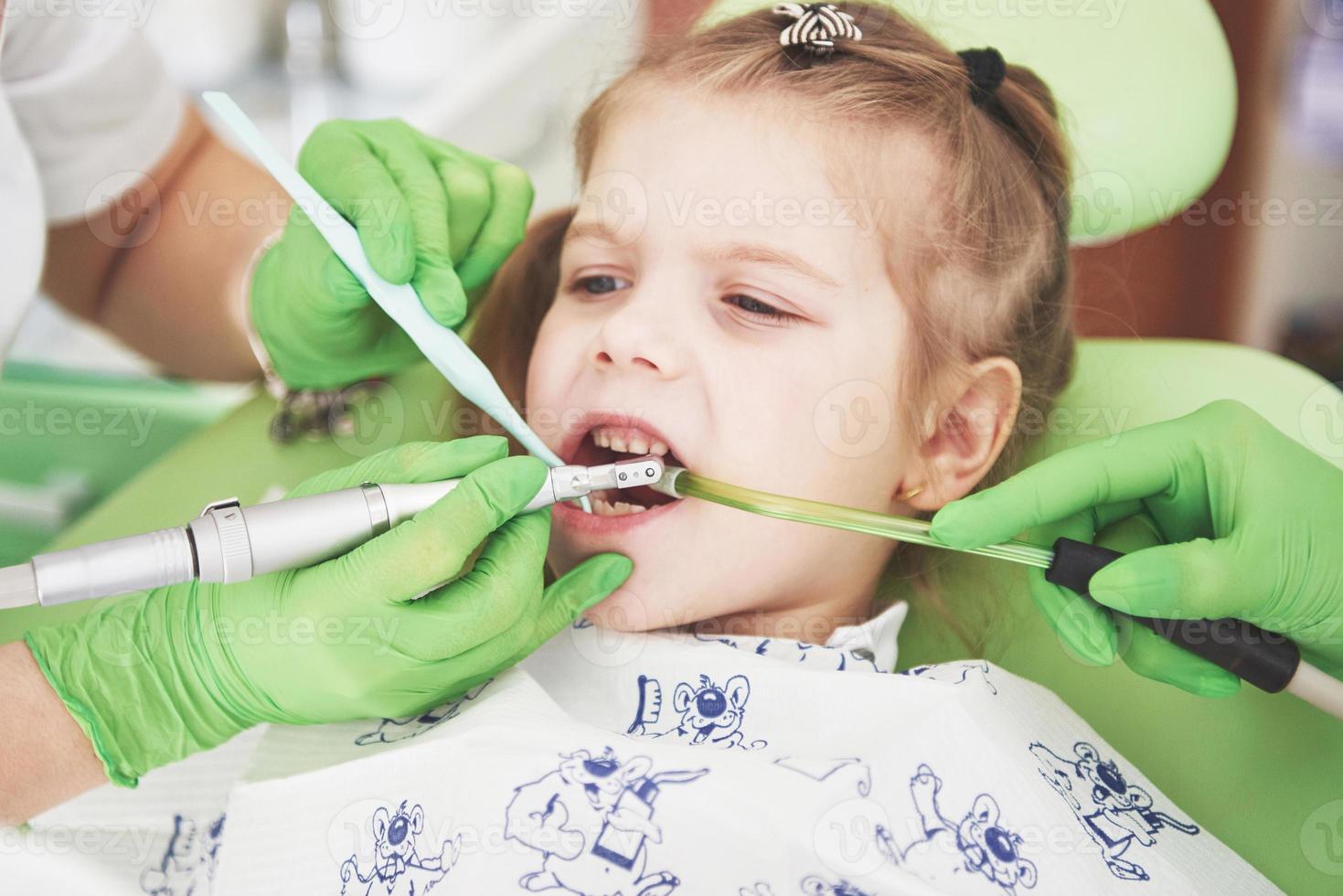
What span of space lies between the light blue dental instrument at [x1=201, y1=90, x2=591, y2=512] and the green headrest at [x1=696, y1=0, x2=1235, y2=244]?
50cm

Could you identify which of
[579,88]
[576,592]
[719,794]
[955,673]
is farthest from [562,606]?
[579,88]

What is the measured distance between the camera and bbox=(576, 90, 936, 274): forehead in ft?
3.41

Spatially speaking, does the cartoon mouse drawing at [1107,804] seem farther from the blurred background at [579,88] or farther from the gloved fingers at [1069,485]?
the blurred background at [579,88]

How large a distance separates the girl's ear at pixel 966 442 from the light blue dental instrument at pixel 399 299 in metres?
0.34

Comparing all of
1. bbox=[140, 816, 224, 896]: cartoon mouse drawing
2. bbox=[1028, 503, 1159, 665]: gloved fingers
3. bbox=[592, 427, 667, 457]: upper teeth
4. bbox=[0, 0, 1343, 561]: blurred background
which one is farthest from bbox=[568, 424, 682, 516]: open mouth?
bbox=[0, 0, 1343, 561]: blurred background

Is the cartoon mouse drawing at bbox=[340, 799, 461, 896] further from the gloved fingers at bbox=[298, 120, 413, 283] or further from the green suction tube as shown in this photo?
the gloved fingers at bbox=[298, 120, 413, 283]

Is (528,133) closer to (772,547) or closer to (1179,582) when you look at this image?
(772,547)

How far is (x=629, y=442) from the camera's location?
104cm

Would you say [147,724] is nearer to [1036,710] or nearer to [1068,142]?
[1036,710]

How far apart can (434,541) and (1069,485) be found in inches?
19.4

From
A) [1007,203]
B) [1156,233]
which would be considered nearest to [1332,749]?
[1007,203]

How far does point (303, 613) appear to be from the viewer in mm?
890

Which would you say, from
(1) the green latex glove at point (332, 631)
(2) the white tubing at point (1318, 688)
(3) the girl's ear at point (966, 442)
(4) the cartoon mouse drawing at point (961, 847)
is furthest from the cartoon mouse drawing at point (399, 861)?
(2) the white tubing at point (1318, 688)

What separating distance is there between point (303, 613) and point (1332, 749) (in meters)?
0.86
